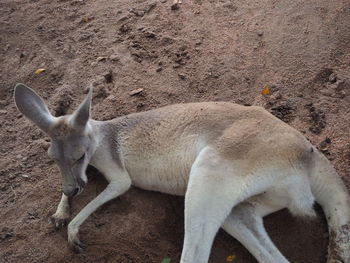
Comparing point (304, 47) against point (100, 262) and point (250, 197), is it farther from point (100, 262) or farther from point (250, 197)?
point (100, 262)

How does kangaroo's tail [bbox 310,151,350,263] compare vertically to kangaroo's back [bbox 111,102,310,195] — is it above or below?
below

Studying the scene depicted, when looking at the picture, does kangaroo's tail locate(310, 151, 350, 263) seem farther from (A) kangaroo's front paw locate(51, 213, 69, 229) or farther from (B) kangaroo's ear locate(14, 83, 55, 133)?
(B) kangaroo's ear locate(14, 83, 55, 133)

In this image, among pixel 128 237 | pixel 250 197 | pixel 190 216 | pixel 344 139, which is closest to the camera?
pixel 190 216

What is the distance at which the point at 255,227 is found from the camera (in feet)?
12.6

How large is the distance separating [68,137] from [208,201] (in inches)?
52.2

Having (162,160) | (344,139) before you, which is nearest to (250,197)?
(162,160)

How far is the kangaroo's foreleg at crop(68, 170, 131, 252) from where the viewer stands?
416 cm

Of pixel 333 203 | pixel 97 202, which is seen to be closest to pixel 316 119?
pixel 333 203

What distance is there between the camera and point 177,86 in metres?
5.43

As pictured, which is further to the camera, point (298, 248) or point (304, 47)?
point (304, 47)

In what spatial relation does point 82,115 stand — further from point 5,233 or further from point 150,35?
point 150,35

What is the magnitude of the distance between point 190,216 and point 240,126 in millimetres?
863

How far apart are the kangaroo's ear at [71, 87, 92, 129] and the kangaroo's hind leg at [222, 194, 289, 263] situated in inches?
54.9

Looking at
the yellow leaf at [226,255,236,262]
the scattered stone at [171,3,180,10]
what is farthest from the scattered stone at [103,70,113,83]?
the yellow leaf at [226,255,236,262]
